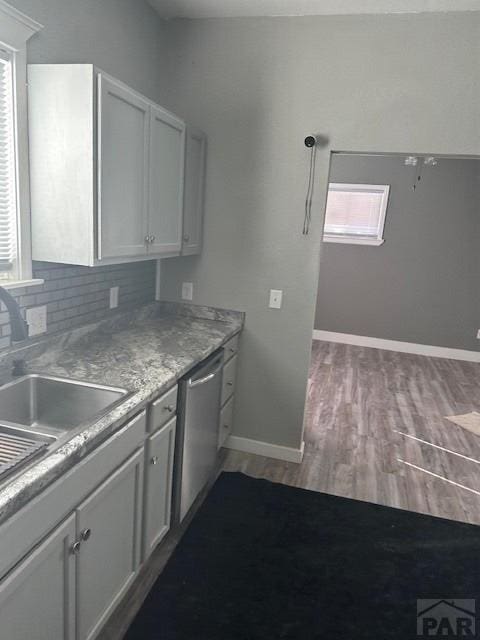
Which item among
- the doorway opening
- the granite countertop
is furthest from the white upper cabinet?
the doorway opening

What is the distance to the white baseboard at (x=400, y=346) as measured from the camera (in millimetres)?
5930

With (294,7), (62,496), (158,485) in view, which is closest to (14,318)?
(62,496)

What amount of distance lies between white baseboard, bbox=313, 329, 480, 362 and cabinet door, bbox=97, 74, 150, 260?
180 inches

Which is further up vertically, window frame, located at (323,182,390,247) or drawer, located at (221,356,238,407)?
window frame, located at (323,182,390,247)

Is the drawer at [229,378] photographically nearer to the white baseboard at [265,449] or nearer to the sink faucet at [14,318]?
the white baseboard at [265,449]

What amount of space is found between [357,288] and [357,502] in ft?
12.7

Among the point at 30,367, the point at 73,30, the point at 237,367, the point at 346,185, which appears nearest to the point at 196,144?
the point at 73,30

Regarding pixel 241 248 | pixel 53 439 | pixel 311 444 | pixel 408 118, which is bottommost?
pixel 311 444

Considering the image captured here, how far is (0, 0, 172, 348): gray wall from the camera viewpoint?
6.34 ft

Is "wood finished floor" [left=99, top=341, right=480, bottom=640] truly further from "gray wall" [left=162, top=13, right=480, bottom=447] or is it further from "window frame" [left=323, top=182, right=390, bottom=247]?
"window frame" [left=323, top=182, right=390, bottom=247]

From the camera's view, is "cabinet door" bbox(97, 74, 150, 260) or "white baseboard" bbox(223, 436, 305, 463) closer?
"cabinet door" bbox(97, 74, 150, 260)

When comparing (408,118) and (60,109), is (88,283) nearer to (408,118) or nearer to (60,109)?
(60,109)

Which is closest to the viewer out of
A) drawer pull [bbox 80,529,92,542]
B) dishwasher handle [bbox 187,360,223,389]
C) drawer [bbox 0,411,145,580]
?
drawer [bbox 0,411,145,580]

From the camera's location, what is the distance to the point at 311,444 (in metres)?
3.45
